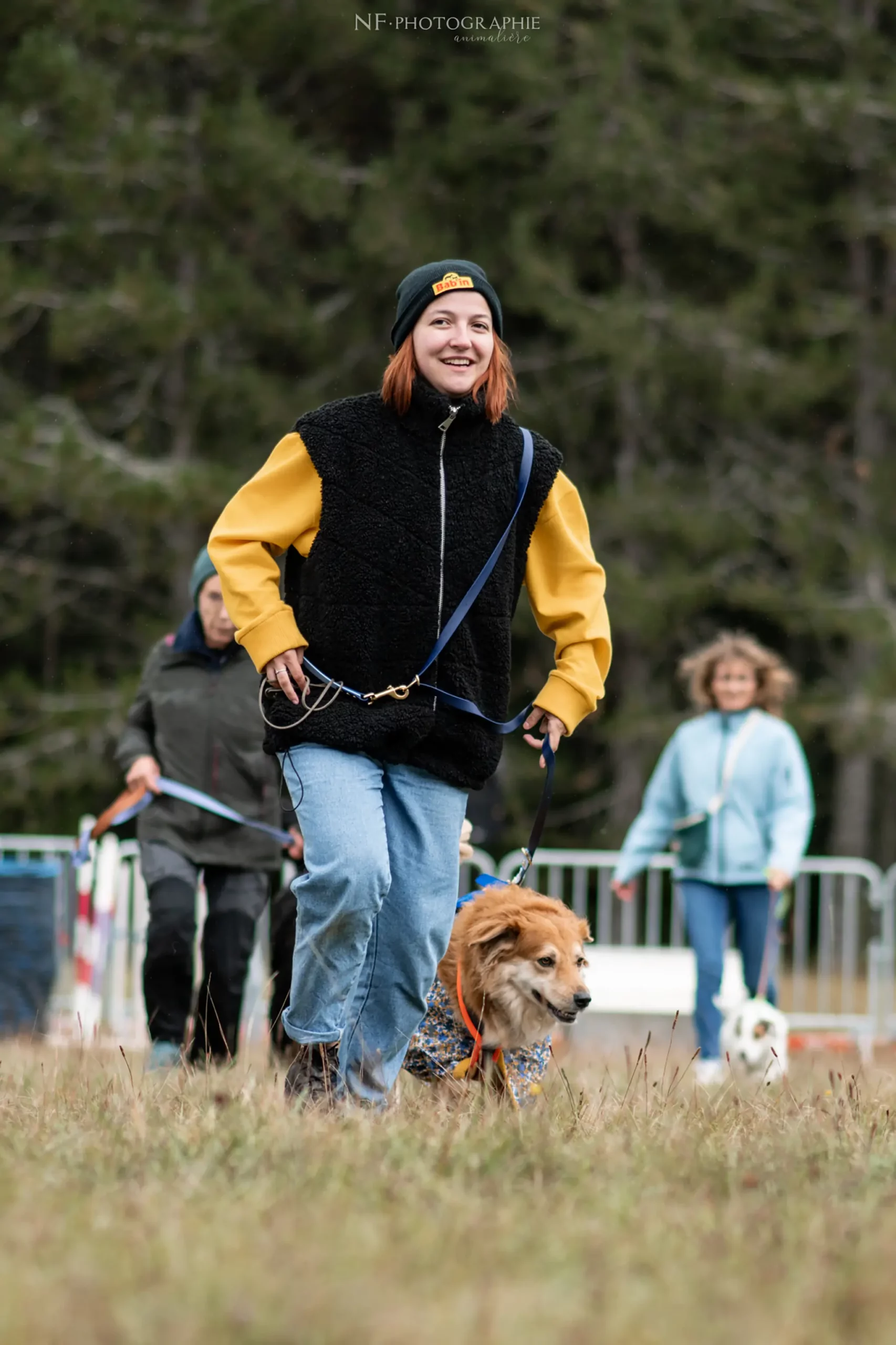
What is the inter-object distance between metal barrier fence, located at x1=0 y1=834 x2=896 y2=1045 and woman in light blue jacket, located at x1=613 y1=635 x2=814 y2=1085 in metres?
2.27

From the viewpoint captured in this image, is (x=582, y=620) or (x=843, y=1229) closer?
(x=843, y=1229)

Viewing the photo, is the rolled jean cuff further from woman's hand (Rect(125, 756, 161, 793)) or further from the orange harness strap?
woman's hand (Rect(125, 756, 161, 793))

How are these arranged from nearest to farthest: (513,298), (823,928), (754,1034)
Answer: (754,1034)
(823,928)
(513,298)

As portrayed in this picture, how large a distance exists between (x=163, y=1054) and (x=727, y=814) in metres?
3.02

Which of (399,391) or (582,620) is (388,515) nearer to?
(399,391)

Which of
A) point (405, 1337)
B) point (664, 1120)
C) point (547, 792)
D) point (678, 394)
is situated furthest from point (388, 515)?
point (678, 394)

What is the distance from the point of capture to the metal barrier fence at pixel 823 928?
1205 centimetres

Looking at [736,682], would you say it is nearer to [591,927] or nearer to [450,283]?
[450,283]

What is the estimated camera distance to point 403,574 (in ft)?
13.7

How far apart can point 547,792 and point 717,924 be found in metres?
3.43

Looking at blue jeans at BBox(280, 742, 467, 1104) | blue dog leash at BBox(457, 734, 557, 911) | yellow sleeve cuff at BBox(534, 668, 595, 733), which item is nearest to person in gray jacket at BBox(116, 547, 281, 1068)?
blue dog leash at BBox(457, 734, 557, 911)

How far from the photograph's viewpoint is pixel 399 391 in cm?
427

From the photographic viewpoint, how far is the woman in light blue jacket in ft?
25.6

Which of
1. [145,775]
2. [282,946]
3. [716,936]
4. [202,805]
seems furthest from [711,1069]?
[145,775]
